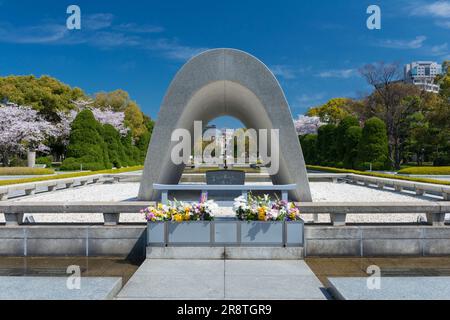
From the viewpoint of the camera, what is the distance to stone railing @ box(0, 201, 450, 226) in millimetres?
7473

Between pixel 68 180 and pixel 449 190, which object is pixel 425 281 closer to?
pixel 449 190

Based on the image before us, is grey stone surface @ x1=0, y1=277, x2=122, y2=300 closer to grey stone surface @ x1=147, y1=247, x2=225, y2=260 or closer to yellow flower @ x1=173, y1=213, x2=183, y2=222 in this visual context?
grey stone surface @ x1=147, y1=247, x2=225, y2=260

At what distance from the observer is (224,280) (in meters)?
5.00

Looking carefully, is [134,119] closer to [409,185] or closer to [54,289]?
[409,185]

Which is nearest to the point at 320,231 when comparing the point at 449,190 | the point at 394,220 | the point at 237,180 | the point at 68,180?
the point at 394,220

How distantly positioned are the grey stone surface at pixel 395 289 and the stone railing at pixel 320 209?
2.74m

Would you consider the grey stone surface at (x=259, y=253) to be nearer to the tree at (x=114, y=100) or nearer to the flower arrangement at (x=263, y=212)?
the flower arrangement at (x=263, y=212)

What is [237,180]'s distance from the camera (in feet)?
48.3

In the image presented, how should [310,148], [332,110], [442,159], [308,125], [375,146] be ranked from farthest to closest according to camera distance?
[332,110] < [308,125] < [310,148] < [442,159] < [375,146]

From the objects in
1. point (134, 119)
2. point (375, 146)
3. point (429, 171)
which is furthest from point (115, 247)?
point (134, 119)

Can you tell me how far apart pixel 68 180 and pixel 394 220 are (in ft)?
49.7

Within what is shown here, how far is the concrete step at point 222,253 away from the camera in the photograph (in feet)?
20.0

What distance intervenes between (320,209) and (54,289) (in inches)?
209

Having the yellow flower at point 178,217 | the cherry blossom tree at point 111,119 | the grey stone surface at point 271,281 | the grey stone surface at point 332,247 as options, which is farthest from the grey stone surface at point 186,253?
the cherry blossom tree at point 111,119
